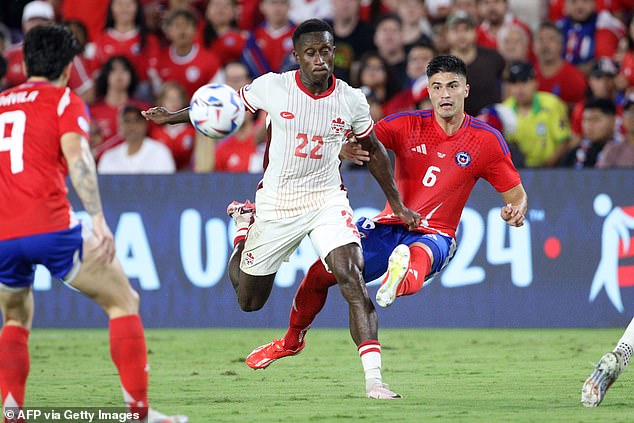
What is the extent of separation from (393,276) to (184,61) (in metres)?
7.76

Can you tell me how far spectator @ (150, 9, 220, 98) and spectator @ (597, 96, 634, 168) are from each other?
509cm

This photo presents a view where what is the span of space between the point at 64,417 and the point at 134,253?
5.65 m

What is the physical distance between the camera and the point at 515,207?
838cm

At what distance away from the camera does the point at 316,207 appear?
26.8ft

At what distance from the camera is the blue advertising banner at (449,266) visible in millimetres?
12250

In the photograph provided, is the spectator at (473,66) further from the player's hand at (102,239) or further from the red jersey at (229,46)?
the player's hand at (102,239)

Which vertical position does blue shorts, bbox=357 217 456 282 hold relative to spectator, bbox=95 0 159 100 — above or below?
below

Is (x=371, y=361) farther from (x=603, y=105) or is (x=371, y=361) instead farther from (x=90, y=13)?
(x=90, y=13)

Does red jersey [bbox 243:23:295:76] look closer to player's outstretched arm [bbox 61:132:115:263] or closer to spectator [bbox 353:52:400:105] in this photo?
spectator [bbox 353:52:400:105]

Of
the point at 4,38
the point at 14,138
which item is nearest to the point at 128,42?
the point at 4,38

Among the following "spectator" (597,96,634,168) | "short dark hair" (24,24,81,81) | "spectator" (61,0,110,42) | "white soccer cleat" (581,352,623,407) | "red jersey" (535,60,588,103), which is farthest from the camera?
"spectator" (61,0,110,42)

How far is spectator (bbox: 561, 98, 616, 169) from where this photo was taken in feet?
42.6

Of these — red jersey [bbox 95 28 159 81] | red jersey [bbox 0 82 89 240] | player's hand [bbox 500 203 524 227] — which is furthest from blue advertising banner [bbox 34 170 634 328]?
red jersey [bbox 0 82 89 240]

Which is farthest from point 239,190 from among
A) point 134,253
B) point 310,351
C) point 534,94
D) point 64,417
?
point 64,417
